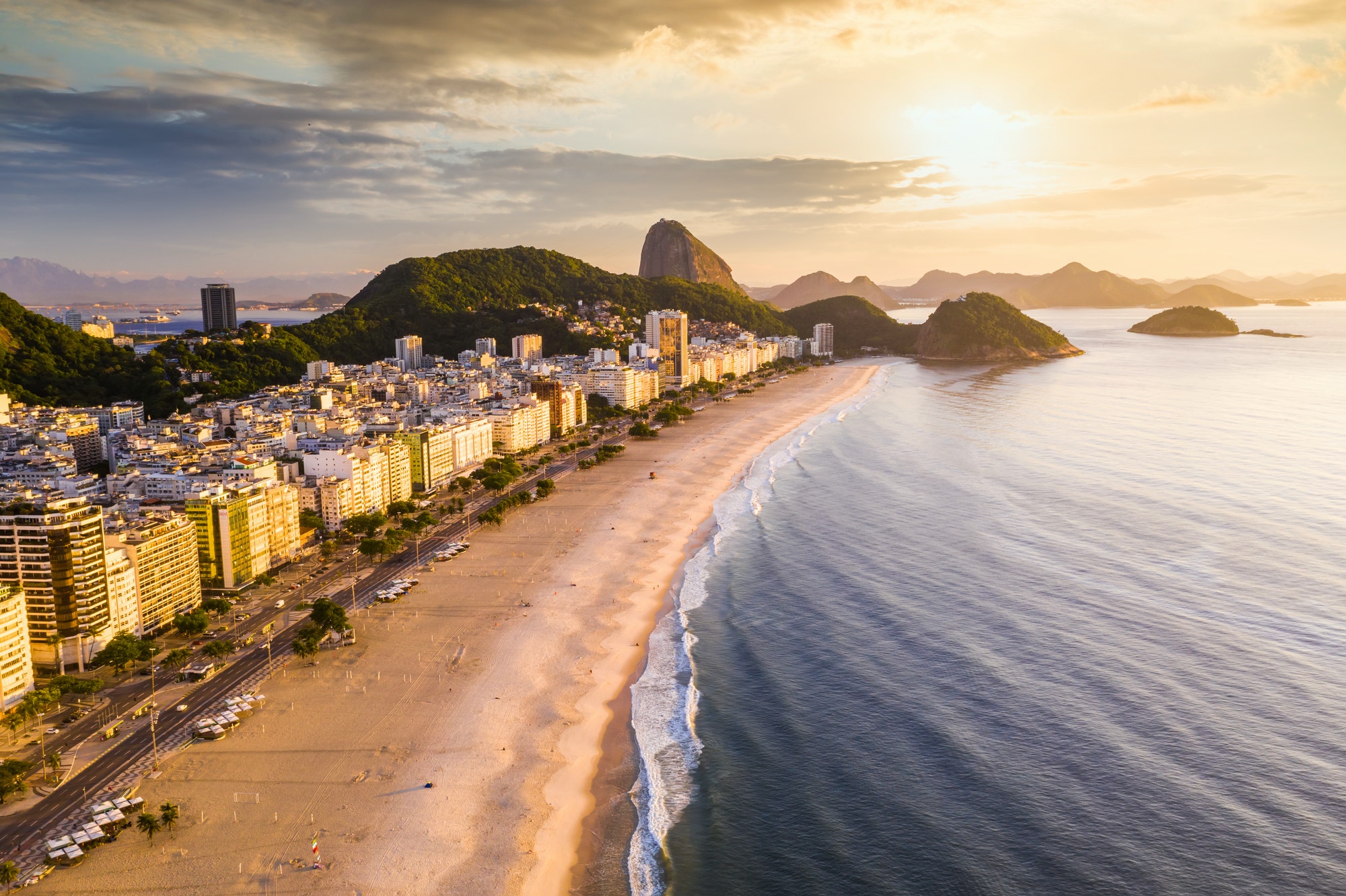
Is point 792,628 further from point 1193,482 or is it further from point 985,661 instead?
point 1193,482

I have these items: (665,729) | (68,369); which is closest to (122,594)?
(665,729)

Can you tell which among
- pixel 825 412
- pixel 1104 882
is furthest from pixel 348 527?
pixel 825 412

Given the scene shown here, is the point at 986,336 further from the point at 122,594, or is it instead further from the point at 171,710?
the point at 171,710

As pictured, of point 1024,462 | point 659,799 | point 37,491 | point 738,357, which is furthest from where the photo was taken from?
point 738,357

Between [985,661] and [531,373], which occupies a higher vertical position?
[531,373]

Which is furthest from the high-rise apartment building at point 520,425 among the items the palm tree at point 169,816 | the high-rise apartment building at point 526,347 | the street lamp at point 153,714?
the palm tree at point 169,816

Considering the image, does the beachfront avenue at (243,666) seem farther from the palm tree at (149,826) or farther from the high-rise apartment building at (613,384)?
the high-rise apartment building at (613,384)
